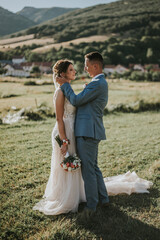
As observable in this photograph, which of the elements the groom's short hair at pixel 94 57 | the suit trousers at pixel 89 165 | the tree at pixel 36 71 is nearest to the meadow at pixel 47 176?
the suit trousers at pixel 89 165

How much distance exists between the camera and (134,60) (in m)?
48.7

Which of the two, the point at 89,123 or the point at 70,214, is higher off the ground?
→ the point at 89,123

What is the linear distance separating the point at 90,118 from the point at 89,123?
0.08 m

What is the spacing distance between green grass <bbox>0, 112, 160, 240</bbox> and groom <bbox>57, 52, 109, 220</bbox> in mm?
397

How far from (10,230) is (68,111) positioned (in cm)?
191

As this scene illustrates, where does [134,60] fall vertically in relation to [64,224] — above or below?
above

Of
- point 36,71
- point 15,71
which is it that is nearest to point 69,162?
point 15,71

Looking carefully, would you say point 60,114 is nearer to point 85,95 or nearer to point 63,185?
point 85,95

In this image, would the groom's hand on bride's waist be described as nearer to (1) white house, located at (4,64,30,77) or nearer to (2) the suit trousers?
(2) the suit trousers

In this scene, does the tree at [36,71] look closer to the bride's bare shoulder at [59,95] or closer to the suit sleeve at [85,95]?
the bride's bare shoulder at [59,95]

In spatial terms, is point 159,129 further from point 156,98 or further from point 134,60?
point 134,60

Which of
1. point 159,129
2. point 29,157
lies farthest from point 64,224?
point 159,129

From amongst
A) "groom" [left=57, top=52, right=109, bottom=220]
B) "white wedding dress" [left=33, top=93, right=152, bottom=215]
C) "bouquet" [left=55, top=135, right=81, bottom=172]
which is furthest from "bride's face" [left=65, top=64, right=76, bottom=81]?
"bouquet" [left=55, top=135, right=81, bottom=172]

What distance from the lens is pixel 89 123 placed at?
293 centimetres
